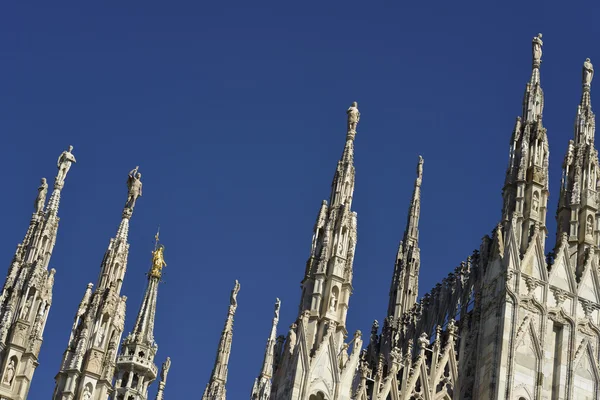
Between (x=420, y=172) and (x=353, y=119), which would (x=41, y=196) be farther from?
(x=420, y=172)

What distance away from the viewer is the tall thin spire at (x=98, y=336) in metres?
30.9

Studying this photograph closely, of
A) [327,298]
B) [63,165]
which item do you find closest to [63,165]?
[63,165]

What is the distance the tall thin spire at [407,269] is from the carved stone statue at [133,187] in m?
10.8

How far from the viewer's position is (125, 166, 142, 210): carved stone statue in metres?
35.9

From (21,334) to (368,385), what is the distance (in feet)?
32.2

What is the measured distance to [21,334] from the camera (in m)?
33.6

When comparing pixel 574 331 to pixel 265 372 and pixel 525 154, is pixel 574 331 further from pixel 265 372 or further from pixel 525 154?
pixel 265 372

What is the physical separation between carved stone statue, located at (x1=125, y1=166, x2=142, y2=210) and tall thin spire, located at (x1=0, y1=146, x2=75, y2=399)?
8.25 ft

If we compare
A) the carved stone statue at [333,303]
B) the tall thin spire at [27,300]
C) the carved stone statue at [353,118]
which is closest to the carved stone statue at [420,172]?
the carved stone statue at [353,118]

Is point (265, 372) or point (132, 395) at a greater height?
point (265, 372)

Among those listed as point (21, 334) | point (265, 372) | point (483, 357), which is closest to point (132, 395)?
point (21, 334)

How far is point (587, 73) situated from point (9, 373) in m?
19.6

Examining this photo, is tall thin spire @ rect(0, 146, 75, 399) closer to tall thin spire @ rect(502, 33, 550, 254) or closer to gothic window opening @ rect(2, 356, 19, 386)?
gothic window opening @ rect(2, 356, 19, 386)

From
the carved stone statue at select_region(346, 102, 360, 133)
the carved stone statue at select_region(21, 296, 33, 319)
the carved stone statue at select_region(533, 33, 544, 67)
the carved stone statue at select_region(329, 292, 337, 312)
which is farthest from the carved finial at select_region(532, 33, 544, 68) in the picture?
the carved stone statue at select_region(21, 296, 33, 319)
